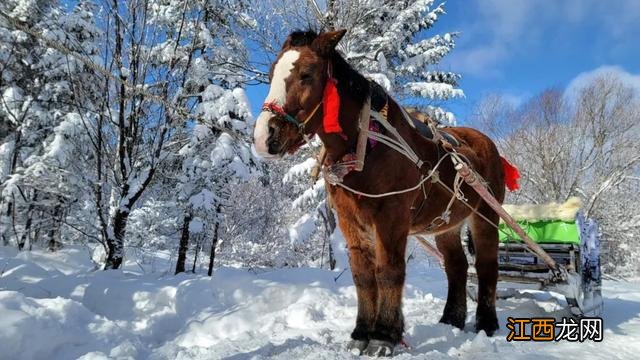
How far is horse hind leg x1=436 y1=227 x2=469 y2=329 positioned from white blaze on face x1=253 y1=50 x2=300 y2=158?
2.85 m

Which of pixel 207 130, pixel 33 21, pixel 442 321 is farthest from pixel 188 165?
pixel 442 321

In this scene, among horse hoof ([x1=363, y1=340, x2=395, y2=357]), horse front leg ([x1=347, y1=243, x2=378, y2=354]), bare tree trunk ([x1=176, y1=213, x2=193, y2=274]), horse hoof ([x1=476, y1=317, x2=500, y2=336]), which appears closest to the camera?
horse hoof ([x1=363, y1=340, x2=395, y2=357])

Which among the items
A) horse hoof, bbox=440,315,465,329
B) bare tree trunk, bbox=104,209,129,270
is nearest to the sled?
horse hoof, bbox=440,315,465,329

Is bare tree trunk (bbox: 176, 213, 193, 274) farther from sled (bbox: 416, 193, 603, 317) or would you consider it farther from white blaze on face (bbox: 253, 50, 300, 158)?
white blaze on face (bbox: 253, 50, 300, 158)

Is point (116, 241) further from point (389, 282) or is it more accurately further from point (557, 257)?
point (557, 257)

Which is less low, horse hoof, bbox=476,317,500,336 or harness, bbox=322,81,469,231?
harness, bbox=322,81,469,231

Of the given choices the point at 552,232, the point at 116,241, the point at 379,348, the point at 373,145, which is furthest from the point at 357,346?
the point at 116,241

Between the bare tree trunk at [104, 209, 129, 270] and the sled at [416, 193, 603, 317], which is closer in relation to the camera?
the sled at [416, 193, 603, 317]

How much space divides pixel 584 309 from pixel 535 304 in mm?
760

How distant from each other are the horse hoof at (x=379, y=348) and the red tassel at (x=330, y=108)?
4.92 ft

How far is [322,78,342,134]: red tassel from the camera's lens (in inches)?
112

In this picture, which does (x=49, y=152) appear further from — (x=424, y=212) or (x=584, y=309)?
(x=584, y=309)

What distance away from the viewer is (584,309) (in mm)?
4543

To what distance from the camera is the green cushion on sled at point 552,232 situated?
5.31 m
